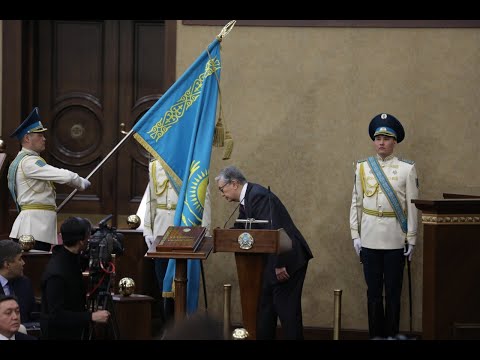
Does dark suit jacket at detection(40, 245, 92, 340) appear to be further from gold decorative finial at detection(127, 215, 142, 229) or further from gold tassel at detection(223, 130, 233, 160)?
gold decorative finial at detection(127, 215, 142, 229)

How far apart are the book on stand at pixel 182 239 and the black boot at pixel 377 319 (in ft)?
6.03

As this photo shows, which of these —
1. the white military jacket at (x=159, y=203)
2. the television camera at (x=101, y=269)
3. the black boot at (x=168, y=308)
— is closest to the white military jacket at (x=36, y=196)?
the white military jacket at (x=159, y=203)

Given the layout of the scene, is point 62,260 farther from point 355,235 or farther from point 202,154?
point 355,235

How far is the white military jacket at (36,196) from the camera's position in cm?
762

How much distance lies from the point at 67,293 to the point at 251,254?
4.28ft

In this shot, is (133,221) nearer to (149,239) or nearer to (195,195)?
(149,239)

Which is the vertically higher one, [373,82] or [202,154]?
[373,82]

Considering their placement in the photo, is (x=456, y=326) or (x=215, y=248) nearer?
(x=215, y=248)

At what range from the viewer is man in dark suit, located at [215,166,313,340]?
6695mm

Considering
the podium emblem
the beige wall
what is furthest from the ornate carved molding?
the podium emblem

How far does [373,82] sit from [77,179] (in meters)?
2.69

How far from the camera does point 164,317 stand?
7.71 meters

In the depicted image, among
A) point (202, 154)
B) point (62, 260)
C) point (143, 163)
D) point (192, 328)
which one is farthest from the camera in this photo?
point (143, 163)

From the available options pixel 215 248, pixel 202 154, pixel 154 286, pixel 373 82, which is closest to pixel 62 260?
pixel 215 248
